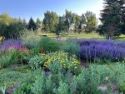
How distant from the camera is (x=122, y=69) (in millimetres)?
6863

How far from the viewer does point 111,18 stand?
46.8 metres

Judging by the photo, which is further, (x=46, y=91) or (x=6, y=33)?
(x=6, y=33)

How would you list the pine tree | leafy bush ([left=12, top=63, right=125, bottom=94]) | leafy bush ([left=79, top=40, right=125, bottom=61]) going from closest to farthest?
leafy bush ([left=12, top=63, right=125, bottom=94]) → leafy bush ([left=79, top=40, right=125, bottom=61]) → the pine tree

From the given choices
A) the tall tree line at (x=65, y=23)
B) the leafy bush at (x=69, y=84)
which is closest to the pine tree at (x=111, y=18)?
the tall tree line at (x=65, y=23)

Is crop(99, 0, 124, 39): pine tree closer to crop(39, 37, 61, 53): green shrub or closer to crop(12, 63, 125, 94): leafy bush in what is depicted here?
crop(39, 37, 61, 53): green shrub

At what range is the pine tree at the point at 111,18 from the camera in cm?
4572

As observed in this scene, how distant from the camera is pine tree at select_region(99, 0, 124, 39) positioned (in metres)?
45.7

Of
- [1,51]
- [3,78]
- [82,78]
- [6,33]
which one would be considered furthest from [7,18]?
[82,78]

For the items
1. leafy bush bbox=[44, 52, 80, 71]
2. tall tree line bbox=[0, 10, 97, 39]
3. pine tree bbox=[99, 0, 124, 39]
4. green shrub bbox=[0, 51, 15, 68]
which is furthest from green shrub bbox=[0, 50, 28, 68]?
tall tree line bbox=[0, 10, 97, 39]

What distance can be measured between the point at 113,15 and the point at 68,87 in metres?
43.1

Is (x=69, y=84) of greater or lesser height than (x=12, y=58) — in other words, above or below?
above

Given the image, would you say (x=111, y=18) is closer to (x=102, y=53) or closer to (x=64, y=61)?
(x=102, y=53)

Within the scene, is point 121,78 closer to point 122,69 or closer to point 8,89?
point 122,69

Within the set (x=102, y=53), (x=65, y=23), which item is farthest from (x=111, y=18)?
(x=102, y=53)
